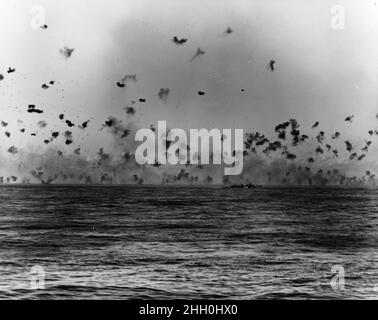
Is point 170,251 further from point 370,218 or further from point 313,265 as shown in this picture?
point 370,218

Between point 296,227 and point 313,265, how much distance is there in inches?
1980

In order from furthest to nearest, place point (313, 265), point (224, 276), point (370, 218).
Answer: point (370, 218) < point (313, 265) < point (224, 276)

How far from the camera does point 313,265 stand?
5491 cm

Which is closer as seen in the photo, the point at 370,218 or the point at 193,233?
the point at 193,233
